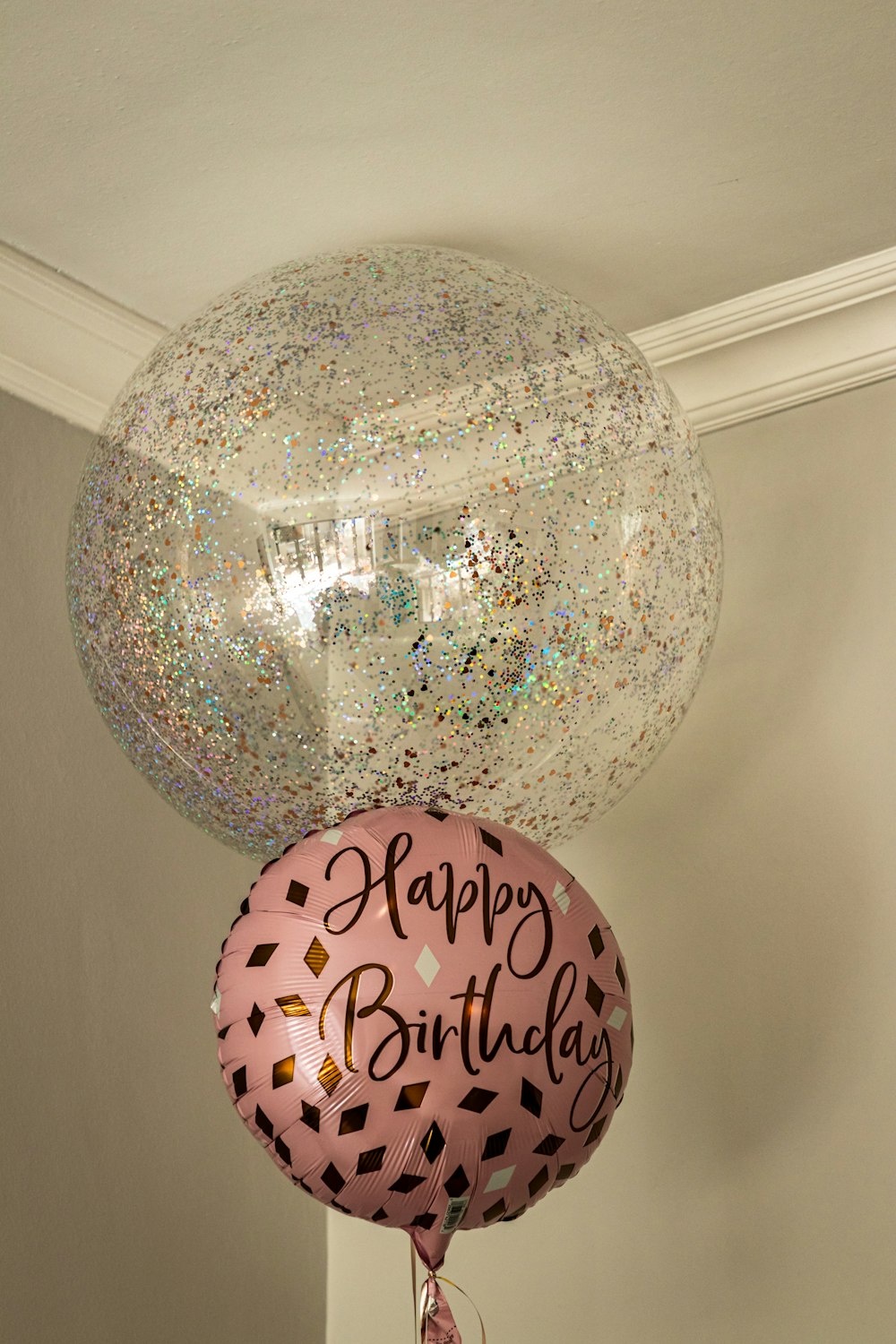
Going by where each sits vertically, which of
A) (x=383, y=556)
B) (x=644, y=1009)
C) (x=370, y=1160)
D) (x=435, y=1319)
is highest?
(x=383, y=556)

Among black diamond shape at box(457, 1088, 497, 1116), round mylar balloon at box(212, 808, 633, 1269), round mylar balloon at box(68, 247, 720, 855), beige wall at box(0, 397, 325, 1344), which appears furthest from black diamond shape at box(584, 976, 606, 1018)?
beige wall at box(0, 397, 325, 1344)

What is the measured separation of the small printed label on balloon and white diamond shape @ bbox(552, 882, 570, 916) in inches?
Answer: 8.5

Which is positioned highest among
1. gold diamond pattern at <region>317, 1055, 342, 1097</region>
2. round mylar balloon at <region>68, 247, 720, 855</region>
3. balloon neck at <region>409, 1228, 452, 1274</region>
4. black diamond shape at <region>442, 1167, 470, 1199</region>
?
round mylar balloon at <region>68, 247, 720, 855</region>

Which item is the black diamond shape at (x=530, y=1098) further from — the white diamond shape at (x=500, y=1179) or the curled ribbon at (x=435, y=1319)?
the curled ribbon at (x=435, y=1319)

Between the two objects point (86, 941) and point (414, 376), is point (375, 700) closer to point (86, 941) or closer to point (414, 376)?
point (414, 376)

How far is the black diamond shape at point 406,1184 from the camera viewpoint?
2.75ft

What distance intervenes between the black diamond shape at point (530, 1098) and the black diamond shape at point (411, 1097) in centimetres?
7

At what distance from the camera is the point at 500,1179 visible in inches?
33.8

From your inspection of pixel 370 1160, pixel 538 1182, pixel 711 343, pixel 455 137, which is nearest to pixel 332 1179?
pixel 370 1160

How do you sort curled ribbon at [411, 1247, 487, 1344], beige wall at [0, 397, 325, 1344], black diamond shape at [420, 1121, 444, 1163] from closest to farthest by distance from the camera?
black diamond shape at [420, 1121, 444, 1163] < curled ribbon at [411, 1247, 487, 1344] < beige wall at [0, 397, 325, 1344]

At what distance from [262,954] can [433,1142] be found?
7.1 inches

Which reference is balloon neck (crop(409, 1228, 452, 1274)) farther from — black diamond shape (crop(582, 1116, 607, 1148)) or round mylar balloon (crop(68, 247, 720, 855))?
round mylar balloon (crop(68, 247, 720, 855))

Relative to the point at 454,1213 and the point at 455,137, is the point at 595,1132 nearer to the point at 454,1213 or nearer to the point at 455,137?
the point at 454,1213

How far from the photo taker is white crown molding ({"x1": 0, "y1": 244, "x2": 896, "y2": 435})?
136 centimetres
